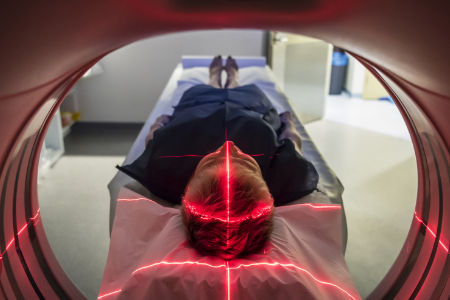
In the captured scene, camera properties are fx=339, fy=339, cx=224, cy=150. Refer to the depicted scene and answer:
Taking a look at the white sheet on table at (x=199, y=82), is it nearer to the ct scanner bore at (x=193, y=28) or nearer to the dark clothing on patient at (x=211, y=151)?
the dark clothing on patient at (x=211, y=151)

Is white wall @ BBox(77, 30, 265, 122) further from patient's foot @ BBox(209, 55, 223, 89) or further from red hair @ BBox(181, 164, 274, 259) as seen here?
red hair @ BBox(181, 164, 274, 259)

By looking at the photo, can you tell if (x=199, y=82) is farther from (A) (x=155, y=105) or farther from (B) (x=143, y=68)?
(B) (x=143, y=68)

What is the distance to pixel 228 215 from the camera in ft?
2.81

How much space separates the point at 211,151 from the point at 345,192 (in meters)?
1.45

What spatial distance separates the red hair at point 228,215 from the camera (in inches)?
33.9

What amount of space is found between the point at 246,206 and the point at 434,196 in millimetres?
449

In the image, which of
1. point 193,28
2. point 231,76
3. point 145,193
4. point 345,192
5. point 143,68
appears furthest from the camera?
point 143,68

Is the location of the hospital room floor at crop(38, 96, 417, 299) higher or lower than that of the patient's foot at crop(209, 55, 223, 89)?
lower

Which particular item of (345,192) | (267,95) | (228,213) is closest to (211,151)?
(228,213)

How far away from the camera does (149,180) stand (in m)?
1.32

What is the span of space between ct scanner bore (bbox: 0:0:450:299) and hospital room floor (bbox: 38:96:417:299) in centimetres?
83

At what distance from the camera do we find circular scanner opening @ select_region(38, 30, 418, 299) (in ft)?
6.30

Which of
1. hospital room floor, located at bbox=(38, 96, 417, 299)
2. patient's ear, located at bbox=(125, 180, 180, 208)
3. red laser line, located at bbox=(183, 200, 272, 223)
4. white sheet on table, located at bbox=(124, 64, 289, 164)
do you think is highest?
red laser line, located at bbox=(183, 200, 272, 223)

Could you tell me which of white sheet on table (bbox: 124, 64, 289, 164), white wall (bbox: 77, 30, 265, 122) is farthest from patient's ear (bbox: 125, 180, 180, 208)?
white wall (bbox: 77, 30, 265, 122)
